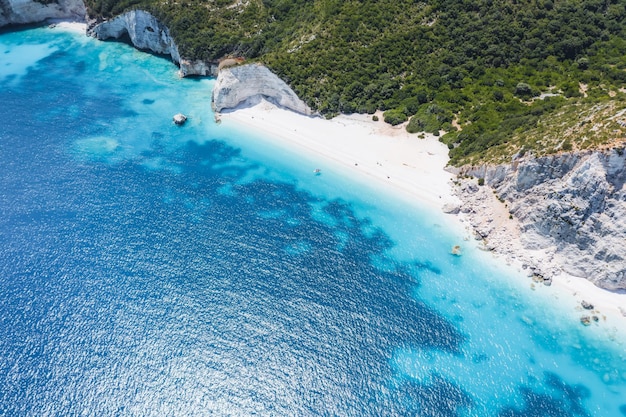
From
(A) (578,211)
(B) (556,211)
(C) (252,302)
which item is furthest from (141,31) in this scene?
(A) (578,211)

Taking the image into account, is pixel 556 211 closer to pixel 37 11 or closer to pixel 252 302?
pixel 252 302

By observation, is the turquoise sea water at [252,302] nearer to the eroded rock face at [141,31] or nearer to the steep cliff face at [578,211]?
the steep cliff face at [578,211]

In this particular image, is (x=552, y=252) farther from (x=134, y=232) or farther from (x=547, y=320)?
(x=134, y=232)

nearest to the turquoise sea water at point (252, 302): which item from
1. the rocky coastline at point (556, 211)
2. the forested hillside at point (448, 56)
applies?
the rocky coastline at point (556, 211)

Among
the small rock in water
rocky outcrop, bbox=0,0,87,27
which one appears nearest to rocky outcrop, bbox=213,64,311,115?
the small rock in water

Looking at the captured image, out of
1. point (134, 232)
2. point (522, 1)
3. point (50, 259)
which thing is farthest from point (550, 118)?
point (50, 259)

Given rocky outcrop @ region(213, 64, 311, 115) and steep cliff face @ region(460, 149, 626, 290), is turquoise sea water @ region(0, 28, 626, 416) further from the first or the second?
rocky outcrop @ region(213, 64, 311, 115)
